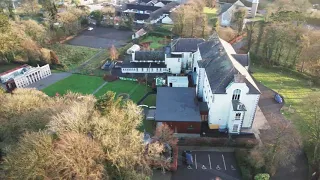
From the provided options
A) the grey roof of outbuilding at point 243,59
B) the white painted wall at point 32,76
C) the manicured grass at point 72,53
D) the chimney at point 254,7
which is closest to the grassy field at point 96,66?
the manicured grass at point 72,53

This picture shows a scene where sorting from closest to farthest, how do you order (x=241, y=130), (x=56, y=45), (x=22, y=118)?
(x=22, y=118), (x=241, y=130), (x=56, y=45)

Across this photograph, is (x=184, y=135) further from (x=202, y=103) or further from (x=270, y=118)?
(x=270, y=118)

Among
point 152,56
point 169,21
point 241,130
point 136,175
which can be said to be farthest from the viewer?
point 169,21

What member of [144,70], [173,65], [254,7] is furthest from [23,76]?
[254,7]

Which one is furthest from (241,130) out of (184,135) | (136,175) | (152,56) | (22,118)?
(22,118)

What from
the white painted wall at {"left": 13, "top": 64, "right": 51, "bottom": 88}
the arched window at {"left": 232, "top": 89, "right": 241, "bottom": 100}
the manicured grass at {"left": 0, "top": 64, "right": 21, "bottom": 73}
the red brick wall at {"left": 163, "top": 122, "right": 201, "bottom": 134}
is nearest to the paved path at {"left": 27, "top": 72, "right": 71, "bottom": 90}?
the white painted wall at {"left": 13, "top": 64, "right": 51, "bottom": 88}

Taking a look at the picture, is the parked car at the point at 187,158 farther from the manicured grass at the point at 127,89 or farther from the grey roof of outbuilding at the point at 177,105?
the manicured grass at the point at 127,89

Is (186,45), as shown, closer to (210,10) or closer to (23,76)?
(23,76)
